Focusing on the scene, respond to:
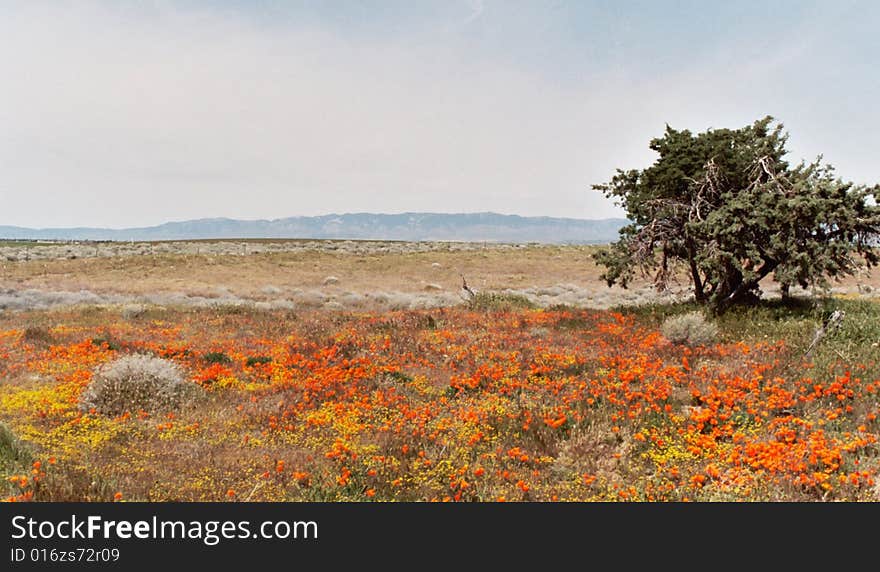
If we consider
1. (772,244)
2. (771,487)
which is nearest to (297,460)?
(771,487)

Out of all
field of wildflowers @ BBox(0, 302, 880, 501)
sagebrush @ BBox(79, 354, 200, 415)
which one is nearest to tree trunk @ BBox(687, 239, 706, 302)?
field of wildflowers @ BBox(0, 302, 880, 501)

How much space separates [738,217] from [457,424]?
1265cm

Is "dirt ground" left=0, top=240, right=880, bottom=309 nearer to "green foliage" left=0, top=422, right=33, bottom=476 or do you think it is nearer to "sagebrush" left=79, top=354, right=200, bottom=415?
"sagebrush" left=79, top=354, right=200, bottom=415

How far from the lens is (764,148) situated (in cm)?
1705

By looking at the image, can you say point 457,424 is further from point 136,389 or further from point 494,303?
point 494,303

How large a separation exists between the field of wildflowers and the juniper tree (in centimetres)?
300

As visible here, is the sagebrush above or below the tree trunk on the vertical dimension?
below

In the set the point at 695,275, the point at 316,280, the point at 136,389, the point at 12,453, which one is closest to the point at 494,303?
the point at 695,275

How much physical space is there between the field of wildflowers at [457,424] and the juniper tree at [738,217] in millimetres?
3004

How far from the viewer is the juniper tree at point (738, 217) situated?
15180 millimetres

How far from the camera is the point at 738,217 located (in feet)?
52.0

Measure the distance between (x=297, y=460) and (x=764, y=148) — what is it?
18075mm

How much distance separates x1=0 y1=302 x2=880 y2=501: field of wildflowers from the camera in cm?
630

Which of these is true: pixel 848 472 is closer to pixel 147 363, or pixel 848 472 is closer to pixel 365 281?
pixel 147 363
